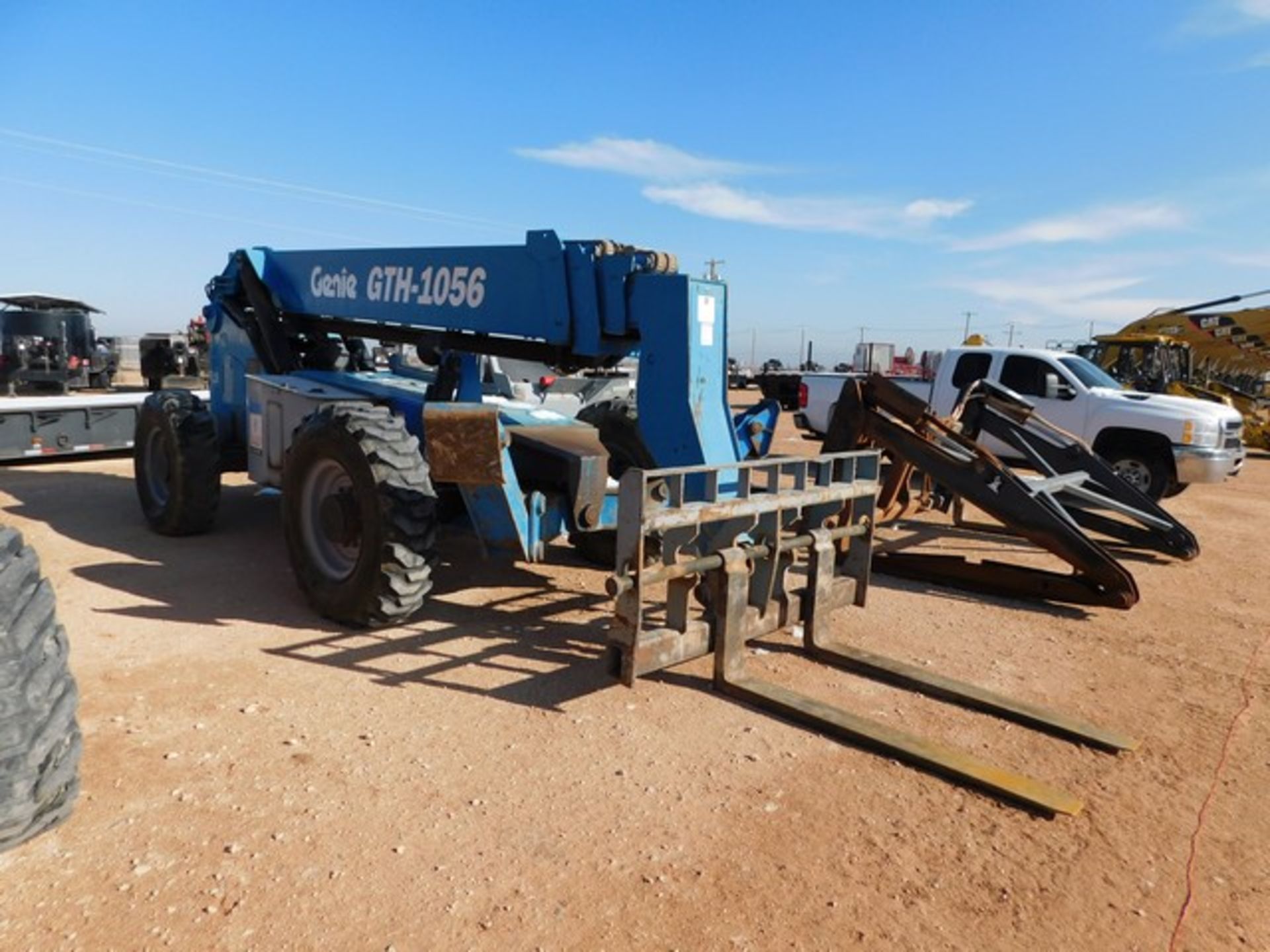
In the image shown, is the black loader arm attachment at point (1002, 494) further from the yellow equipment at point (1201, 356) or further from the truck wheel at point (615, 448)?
the yellow equipment at point (1201, 356)

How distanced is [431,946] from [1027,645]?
426 centimetres

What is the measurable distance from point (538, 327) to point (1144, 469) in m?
9.05

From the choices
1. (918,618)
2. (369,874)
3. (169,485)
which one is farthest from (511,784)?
(169,485)

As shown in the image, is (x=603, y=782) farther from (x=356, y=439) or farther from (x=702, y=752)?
(x=356, y=439)

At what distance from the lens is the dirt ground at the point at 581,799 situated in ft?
8.59

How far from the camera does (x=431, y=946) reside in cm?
246

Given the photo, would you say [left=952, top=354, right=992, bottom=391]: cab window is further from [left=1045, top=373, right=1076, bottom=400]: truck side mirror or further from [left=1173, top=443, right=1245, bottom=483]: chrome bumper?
[left=1173, top=443, right=1245, bottom=483]: chrome bumper

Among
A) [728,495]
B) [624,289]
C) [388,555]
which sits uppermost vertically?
[624,289]

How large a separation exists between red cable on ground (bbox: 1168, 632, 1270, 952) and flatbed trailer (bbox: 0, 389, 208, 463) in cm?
994

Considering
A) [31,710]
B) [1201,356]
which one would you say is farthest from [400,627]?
[1201,356]

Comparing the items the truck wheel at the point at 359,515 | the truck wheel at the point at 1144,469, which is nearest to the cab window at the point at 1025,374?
the truck wheel at the point at 1144,469

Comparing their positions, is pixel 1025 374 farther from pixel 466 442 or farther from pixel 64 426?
pixel 64 426

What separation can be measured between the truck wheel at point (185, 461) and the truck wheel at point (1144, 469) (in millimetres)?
10132

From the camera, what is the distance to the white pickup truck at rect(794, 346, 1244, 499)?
10.5 metres
